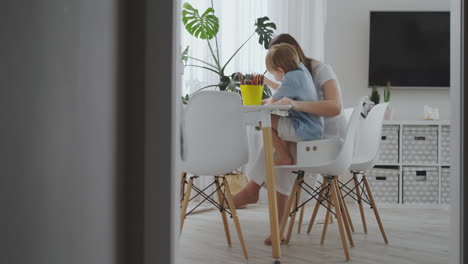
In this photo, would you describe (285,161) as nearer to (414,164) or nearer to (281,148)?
(281,148)

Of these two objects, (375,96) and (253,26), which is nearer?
(375,96)

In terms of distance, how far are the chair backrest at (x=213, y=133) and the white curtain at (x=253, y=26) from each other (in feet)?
9.84

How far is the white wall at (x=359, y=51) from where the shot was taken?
18.6ft

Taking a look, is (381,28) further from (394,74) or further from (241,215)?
(241,215)

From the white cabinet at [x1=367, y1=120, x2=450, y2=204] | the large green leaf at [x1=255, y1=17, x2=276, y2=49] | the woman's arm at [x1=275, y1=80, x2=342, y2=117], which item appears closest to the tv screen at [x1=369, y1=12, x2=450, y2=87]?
the white cabinet at [x1=367, y1=120, x2=450, y2=204]

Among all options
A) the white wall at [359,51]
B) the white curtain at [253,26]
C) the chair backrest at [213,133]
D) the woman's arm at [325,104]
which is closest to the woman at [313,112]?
the woman's arm at [325,104]

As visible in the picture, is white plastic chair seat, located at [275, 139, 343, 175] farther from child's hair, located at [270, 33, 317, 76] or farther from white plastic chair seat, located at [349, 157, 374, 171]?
child's hair, located at [270, 33, 317, 76]

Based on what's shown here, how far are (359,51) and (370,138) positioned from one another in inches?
105

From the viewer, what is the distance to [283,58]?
3.00m

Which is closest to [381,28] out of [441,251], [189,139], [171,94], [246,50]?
[246,50]

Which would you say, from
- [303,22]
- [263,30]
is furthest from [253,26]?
[263,30]

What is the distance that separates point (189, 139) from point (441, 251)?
4.67 ft

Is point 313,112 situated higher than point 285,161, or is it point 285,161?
point 313,112

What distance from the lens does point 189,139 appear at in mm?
→ 2580
